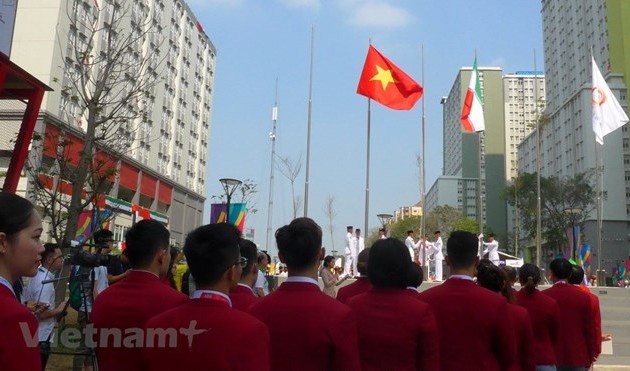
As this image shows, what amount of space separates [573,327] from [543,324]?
0.68 metres

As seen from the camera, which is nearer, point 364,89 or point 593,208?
point 364,89

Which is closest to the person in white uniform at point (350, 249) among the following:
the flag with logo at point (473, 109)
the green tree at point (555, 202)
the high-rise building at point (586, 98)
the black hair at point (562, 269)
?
the flag with logo at point (473, 109)

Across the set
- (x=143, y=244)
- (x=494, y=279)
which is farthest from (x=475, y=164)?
(x=143, y=244)

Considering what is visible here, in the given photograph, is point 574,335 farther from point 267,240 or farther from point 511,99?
point 511,99

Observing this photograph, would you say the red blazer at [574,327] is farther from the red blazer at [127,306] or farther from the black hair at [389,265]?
the red blazer at [127,306]

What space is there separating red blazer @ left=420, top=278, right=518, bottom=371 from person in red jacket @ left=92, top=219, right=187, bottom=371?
1.48 m

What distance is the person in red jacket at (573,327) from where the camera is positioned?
459cm

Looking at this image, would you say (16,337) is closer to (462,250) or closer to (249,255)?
(249,255)

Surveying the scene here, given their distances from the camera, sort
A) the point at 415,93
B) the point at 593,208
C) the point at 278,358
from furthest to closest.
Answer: the point at 593,208, the point at 415,93, the point at 278,358

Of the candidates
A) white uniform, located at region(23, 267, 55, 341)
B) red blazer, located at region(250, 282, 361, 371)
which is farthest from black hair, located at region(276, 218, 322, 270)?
white uniform, located at region(23, 267, 55, 341)

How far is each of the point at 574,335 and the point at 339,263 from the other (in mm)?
15799

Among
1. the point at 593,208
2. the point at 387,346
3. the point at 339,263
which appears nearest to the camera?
the point at 387,346

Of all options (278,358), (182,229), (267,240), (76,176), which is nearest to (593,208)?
(267,240)

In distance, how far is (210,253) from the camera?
206 centimetres
